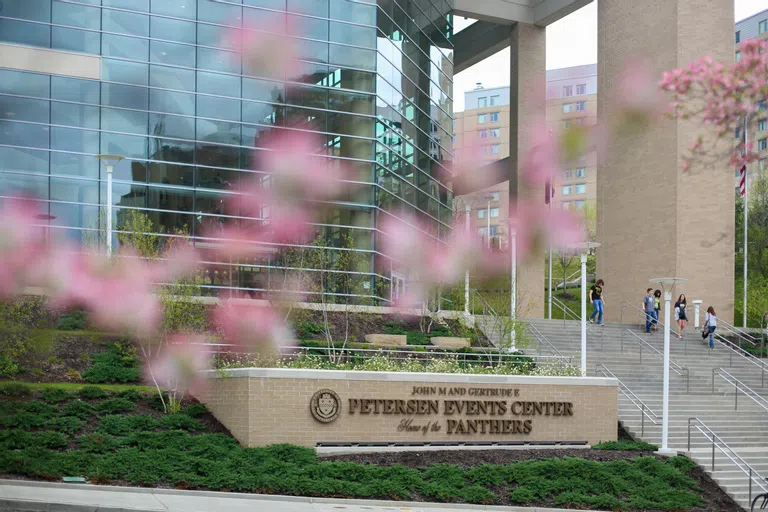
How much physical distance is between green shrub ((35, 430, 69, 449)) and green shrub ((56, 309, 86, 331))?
30.5 ft

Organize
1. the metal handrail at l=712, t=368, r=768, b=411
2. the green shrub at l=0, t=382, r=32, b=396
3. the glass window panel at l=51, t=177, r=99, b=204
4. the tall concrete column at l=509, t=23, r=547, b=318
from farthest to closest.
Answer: the tall concrete column at l=509, t=23, r=547, b=318 < the glass window panel at l=51, t=177, r=99, b=204 < the metal handrail at l=712, t=368, r=768, b=411 < the green shrub at l=0, t=382, r=32, b=396

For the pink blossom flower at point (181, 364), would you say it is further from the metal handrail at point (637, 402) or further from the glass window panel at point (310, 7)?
the glass window panel at point (310, 7)

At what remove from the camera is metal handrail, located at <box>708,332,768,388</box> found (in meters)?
33.6

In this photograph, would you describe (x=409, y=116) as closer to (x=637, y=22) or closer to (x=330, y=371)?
(x=637, y=22)

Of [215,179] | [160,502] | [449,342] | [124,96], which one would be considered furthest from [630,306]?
[160,502]

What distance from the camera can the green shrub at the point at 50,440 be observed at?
19562 mm

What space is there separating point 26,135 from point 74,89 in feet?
7.33

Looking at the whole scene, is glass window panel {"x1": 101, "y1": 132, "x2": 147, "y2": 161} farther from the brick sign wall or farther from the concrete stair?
the brick sign wall

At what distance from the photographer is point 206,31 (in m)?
36.8

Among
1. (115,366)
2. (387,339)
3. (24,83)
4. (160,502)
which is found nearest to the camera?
(160,502)

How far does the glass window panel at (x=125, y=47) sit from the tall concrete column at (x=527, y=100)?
2323 centimetres

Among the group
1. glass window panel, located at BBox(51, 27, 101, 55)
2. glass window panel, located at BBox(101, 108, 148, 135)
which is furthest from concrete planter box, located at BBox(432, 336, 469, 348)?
glass window panel, located at BBox(51, 27, 101, 55)

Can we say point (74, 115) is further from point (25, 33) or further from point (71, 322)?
point (71, 322)

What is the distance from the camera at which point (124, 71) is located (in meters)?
35.2
